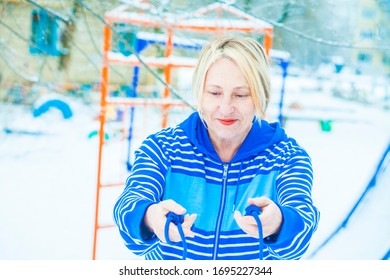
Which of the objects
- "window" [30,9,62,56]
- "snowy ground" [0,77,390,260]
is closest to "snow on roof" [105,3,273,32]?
"window" [30,9,62,56]

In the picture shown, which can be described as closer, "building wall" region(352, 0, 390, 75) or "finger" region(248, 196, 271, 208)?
"finger" region(248, 196, 271, 208)

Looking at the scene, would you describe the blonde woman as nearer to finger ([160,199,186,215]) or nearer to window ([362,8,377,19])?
finger ([160,199,186,215])

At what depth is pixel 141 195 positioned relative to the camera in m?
0.59

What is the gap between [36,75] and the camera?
Result: 199cm

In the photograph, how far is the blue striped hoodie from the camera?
629mm

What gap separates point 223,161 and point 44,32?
0.90 metres

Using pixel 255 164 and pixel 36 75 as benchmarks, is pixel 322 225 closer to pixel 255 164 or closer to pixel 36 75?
pixel 255 164

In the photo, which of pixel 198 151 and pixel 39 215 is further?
pixel 39 215

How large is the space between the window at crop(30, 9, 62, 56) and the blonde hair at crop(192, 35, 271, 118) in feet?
2.66

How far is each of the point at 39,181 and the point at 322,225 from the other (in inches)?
40.5

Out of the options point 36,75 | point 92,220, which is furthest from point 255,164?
point 36,75

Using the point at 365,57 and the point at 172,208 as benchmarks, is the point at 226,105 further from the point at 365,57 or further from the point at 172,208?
the point at 365,57

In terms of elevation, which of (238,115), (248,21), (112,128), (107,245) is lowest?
(107,245)

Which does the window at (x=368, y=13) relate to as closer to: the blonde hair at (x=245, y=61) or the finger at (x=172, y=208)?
the blonde hair at (x=245, y=61)
